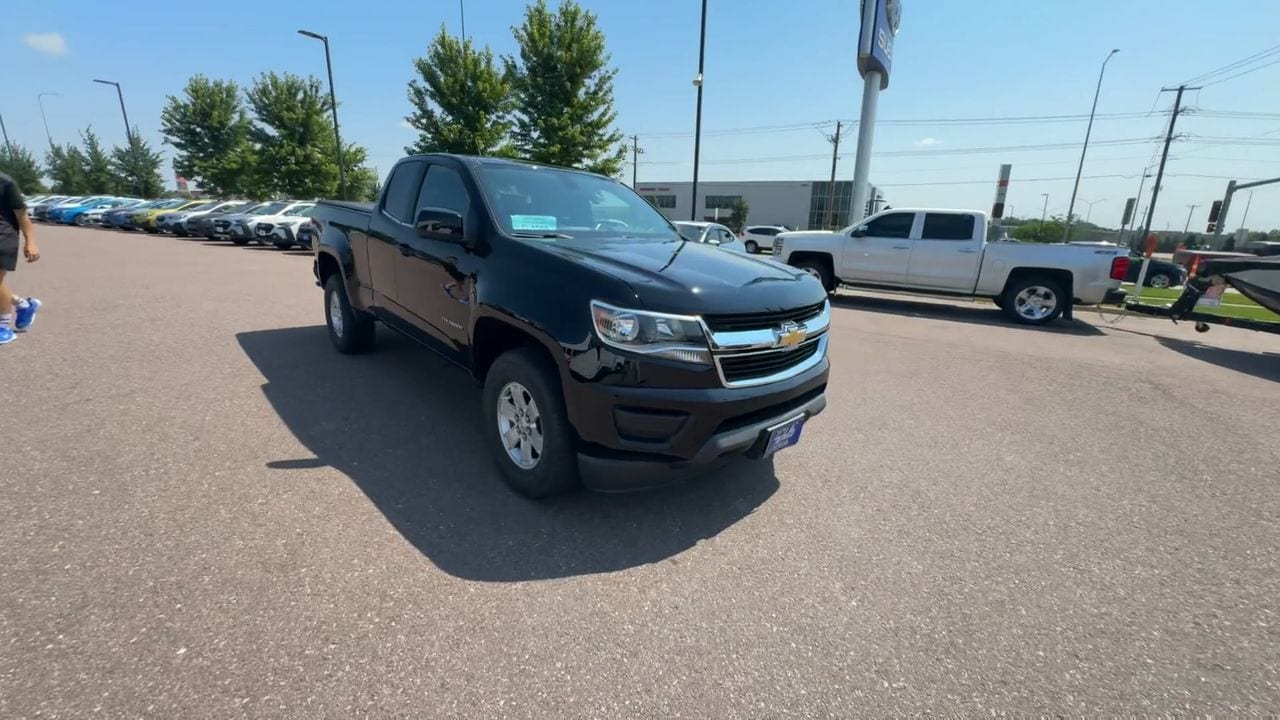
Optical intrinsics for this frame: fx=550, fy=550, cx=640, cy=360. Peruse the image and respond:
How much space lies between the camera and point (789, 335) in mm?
2822

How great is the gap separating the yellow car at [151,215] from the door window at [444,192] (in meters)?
27.4

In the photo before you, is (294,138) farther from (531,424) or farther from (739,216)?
(739,216)

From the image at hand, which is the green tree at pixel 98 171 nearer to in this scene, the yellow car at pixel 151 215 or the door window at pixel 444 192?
the yellow car at pixel 151 215

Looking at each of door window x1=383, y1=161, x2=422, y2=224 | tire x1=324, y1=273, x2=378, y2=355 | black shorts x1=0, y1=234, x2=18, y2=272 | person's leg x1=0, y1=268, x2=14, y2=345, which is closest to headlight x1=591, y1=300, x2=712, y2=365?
door window x1=383, y1=161, x2=422, y2=224

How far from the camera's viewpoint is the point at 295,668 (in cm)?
189

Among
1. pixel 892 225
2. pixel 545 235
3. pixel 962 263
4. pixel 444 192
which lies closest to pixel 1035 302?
pixel 962 263

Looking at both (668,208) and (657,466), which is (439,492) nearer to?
(657,466)

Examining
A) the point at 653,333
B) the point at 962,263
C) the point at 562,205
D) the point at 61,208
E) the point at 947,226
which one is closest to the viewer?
the point at 653,333

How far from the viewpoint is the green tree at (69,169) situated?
47513mm

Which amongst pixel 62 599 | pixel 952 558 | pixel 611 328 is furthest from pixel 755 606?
pixel 62 599

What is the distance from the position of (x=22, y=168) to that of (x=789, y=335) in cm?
7660

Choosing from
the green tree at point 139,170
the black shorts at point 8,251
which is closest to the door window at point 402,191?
the black shorts at point 8,251

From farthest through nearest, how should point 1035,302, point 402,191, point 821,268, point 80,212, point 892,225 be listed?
point 80,212
point 821,268
point 892,225
point 1035,302
point 402,191

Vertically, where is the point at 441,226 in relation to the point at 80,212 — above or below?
above
